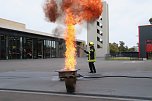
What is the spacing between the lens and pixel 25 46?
2343 inches

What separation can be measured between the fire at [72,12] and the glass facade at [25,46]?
32.6m

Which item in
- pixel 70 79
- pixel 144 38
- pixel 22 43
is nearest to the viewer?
pixel 70 79

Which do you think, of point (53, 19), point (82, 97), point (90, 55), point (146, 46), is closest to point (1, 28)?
point (146, 46)

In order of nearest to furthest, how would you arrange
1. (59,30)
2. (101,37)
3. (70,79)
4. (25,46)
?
(70,79) → (59,30) → (25,46) → (101,37)

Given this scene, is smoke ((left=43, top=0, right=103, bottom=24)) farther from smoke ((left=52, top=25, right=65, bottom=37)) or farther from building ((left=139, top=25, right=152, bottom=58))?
building ((left=139, top=25, right=152, bottom=58))

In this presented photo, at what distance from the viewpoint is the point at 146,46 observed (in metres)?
56.7

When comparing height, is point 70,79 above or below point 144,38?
below

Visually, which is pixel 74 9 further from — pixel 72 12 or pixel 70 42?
pixel 70 42

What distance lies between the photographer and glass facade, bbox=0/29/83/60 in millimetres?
53075

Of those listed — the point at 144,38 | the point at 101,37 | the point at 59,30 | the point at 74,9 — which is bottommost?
the point at 59,30

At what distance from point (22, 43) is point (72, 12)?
151ft

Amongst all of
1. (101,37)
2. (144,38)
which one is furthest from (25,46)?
(101,37)

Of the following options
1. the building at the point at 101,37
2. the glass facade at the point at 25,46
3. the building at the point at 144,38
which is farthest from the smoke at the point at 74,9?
the building at the point at 101,37

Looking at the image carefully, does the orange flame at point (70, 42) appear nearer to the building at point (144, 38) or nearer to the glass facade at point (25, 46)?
the glass facade at point (25, 46)
